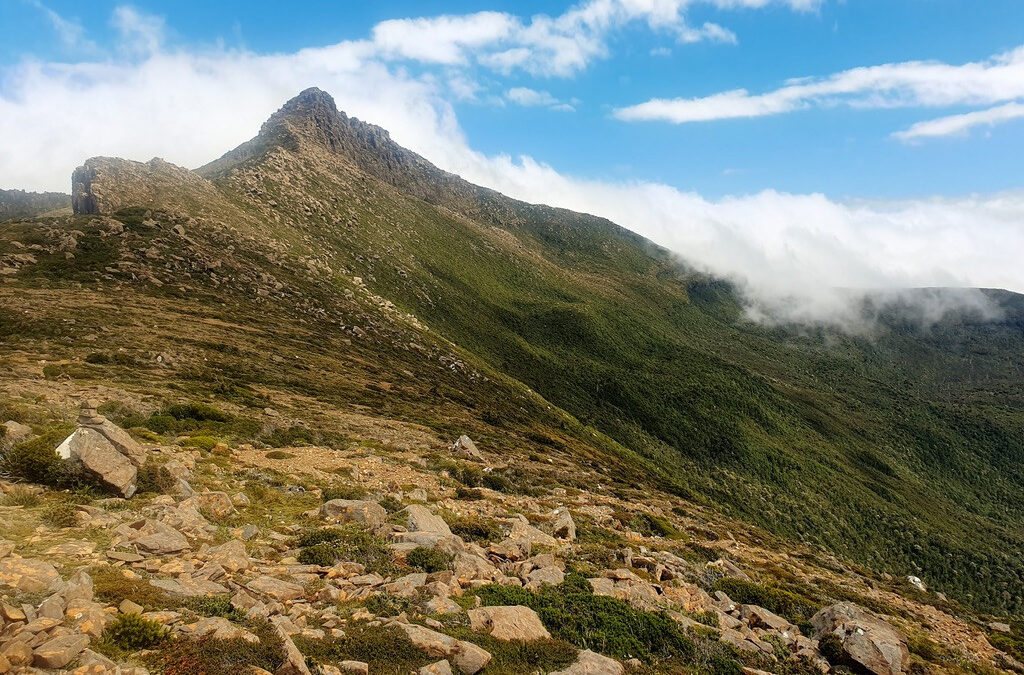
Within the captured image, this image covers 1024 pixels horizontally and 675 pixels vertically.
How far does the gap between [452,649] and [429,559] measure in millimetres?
5177

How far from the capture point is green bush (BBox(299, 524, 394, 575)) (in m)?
15.2

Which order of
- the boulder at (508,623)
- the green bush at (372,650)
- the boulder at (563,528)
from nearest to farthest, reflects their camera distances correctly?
the green bush at (372,650)
the boulder at (508,623)
the boulder at (563,528)

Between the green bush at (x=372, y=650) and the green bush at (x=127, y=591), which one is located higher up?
the green bush at (x=127, y=591)

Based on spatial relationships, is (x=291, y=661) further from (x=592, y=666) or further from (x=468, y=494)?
(x=468, y=494)

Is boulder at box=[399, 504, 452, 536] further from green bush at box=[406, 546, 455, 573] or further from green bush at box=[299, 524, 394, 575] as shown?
green bush at box=[406, 546, 455, 573]

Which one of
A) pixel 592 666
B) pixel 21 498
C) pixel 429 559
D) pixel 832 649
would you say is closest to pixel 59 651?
pixel 429 559

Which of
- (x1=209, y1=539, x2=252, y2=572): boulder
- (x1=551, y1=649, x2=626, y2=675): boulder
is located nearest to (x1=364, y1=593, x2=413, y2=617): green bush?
(x1=209, y1=539, x2=252, y2=572): boulder

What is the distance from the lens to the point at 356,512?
64.6 ft

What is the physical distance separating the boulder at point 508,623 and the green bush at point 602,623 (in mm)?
705

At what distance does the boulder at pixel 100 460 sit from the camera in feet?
57.2

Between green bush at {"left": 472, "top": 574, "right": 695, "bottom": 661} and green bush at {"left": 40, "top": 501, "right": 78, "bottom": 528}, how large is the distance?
11997 millimetres

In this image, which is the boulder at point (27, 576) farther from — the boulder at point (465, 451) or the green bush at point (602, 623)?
the boulder at point (465, 451)

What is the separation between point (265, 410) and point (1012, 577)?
162 meters

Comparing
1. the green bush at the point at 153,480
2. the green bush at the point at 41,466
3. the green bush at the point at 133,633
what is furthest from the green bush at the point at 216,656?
the green bush at the point at 41,466
